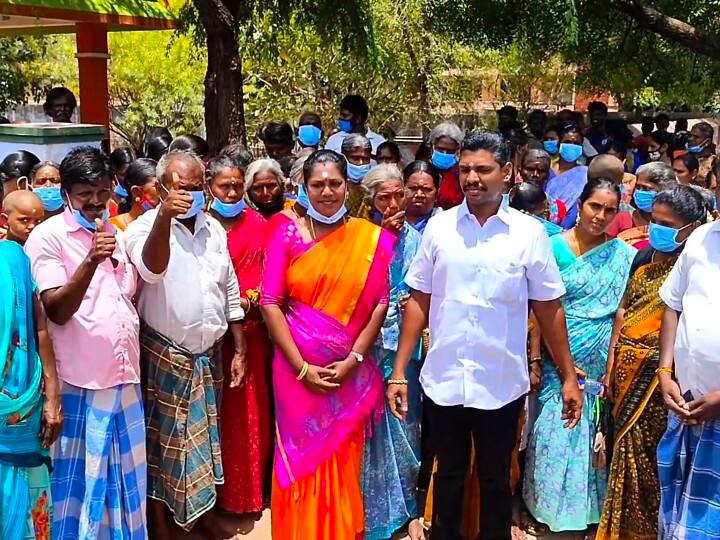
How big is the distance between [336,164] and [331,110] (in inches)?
470

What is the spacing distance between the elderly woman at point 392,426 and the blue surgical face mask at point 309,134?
2.55 metres

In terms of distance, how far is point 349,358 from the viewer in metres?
3.34

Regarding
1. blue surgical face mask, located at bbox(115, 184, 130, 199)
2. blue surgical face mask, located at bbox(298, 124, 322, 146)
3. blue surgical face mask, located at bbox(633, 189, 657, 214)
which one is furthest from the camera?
blue surgical face mask, located at bbox(298, 124, 322, 146)

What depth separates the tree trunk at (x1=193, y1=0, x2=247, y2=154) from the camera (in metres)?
6.45

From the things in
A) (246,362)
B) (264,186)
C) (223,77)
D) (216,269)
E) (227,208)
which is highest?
(223,77)

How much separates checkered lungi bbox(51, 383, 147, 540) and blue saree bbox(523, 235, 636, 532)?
1955mm

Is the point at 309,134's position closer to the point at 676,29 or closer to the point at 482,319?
the point at 676,29

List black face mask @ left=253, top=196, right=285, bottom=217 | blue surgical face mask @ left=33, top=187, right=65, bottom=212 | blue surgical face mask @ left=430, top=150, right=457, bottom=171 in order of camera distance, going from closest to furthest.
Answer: blue surgical face mask @ left=33, top=187, right=65, bottom=212 → black face mask @ left=253, top=196, right=285, bottom=217 → blue surgical face mask @ left=430, top=150, right=457, bottom=171

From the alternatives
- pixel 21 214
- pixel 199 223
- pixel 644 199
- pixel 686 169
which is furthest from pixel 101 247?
pixel 686 169

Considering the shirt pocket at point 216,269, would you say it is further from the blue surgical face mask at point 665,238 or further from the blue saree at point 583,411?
the blue surgical face mask at point 665,238

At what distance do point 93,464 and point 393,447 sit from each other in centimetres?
140

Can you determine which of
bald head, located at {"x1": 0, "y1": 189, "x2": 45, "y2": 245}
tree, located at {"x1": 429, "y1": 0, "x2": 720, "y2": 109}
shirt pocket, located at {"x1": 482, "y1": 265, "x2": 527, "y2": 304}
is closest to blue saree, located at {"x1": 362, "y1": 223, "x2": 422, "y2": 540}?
shirt pocket, located at {"x1": 482, "y1": 265, "x2": 527, "y2": 304}

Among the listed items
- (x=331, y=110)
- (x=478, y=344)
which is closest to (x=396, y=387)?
(x=478, y=344)

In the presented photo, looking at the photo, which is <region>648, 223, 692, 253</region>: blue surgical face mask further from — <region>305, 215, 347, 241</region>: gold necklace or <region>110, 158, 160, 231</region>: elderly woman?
<region>110, 158, 160, 231</region>: elderly woman
